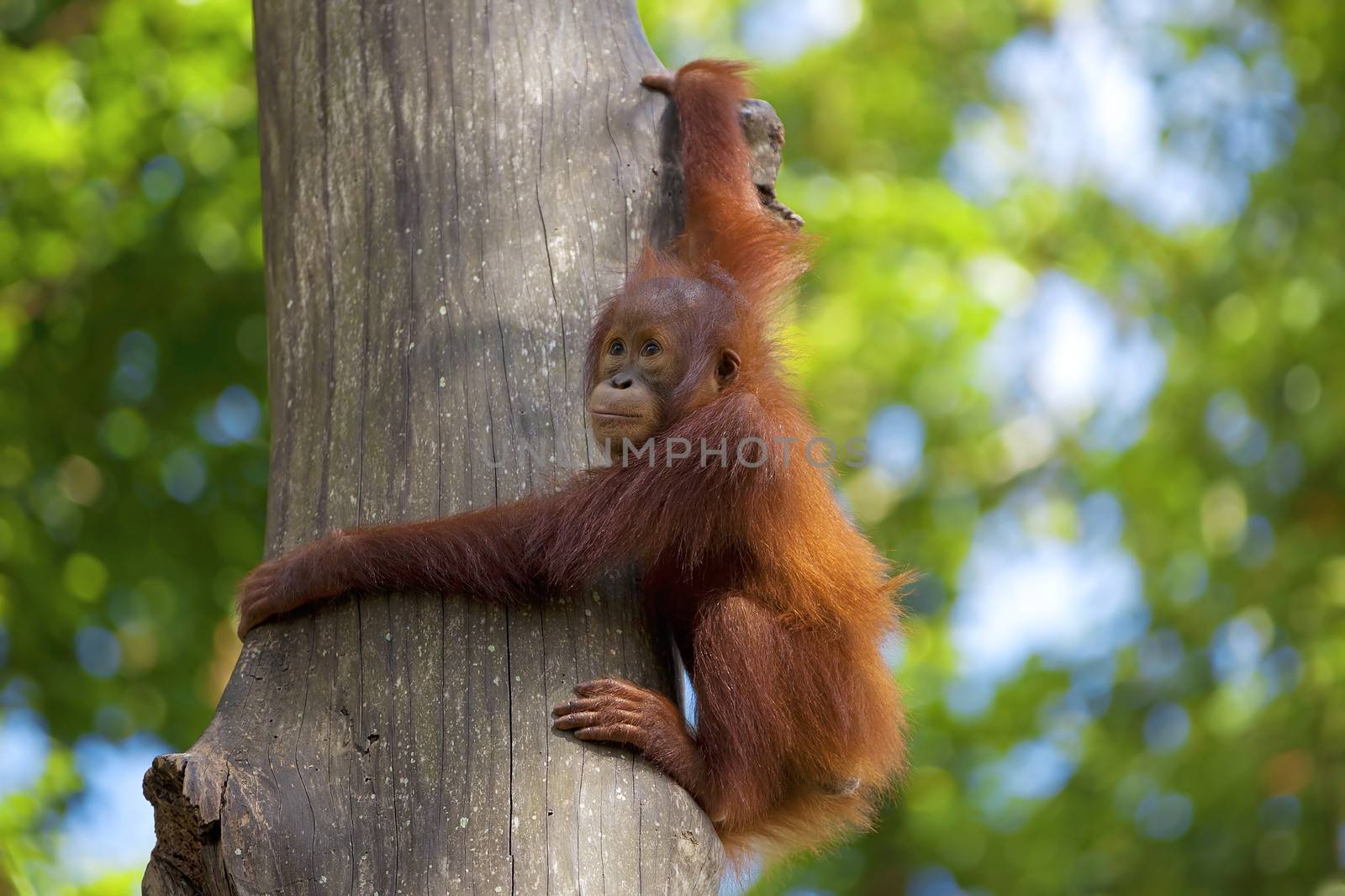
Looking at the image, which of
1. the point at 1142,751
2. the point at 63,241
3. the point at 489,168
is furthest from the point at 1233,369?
the point at 63,241

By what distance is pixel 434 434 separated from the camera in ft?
10.3

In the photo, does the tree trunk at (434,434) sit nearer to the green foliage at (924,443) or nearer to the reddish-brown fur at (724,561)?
the reddish-brown fur at (724,561)


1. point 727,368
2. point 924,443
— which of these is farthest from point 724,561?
point 924,443

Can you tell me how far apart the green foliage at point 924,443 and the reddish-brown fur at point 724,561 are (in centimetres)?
47

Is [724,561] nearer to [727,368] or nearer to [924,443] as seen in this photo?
[727,368]

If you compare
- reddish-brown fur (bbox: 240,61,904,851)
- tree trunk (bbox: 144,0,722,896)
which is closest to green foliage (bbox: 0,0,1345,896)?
reddish-brown fur (bbox: 240,61,904,851)

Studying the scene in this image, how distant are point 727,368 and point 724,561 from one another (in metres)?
0.57

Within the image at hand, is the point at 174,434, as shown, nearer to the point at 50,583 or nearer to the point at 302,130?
the point at 50,583

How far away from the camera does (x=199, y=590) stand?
6480mm

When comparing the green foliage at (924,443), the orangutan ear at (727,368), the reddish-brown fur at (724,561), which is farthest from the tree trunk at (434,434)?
the green foliage at (924,443)

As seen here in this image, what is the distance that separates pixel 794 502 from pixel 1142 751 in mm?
5059

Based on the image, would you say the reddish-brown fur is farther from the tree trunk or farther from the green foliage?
the green foliage

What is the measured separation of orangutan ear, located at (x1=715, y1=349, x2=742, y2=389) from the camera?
12.0 feet

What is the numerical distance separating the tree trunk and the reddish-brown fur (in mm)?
87
